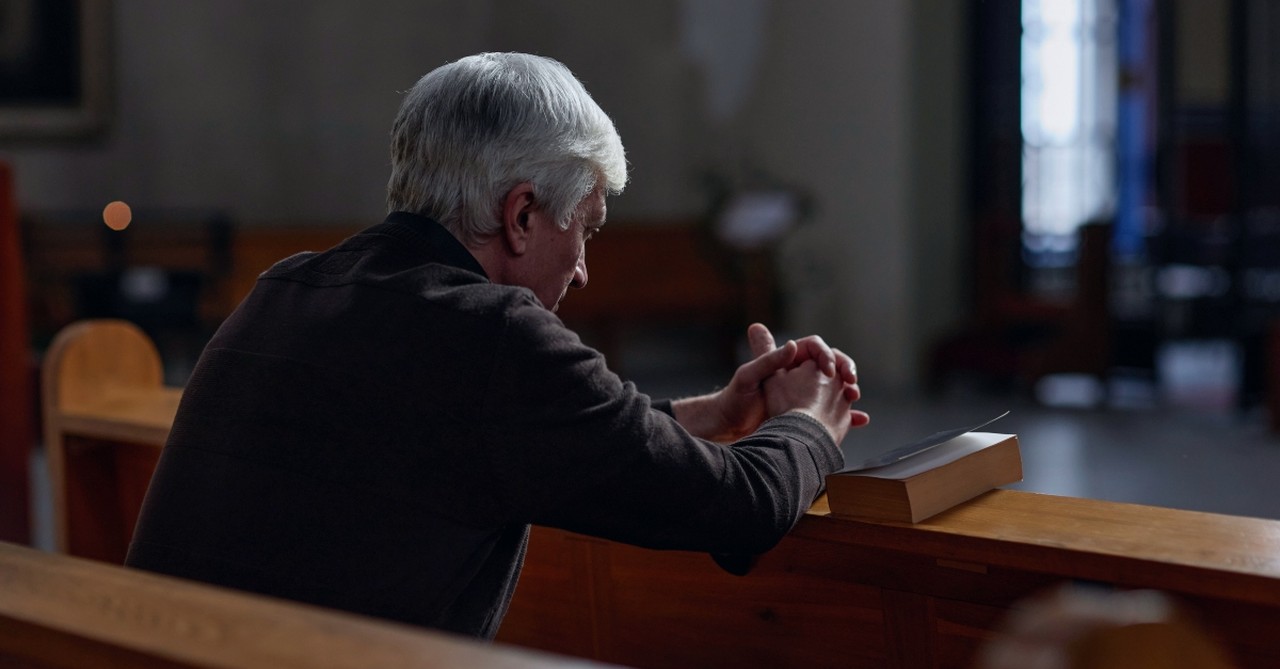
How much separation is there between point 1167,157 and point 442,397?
7262 mm

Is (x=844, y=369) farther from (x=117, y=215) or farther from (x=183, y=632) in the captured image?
(x=117, y=215)

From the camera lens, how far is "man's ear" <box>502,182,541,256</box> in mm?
1574

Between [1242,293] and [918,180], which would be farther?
[918,180]

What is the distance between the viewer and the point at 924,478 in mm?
1493

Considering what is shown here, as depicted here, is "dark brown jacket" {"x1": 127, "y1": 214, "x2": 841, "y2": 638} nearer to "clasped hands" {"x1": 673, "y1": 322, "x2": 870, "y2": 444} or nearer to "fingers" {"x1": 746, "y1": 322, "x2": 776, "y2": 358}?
"clasped hands" {"x1": 673, "y1": 322, "x2": 870, "y2": 444}

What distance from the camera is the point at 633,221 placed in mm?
Result: 9375

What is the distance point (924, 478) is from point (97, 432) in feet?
4.92

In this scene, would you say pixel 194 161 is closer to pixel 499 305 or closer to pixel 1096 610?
pixel 499 305

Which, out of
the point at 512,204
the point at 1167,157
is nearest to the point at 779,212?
the point at 1167,157

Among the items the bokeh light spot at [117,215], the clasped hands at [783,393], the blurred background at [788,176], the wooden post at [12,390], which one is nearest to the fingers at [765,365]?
the clasped hands at [783,393]

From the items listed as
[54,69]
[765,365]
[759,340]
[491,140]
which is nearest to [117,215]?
[54,69]

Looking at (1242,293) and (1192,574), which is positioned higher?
(1192,574)

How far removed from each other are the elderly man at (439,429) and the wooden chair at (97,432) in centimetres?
97

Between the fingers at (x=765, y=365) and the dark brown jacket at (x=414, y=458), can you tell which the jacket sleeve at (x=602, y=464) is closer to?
the dark brown jacket at (x=414, y=458)
